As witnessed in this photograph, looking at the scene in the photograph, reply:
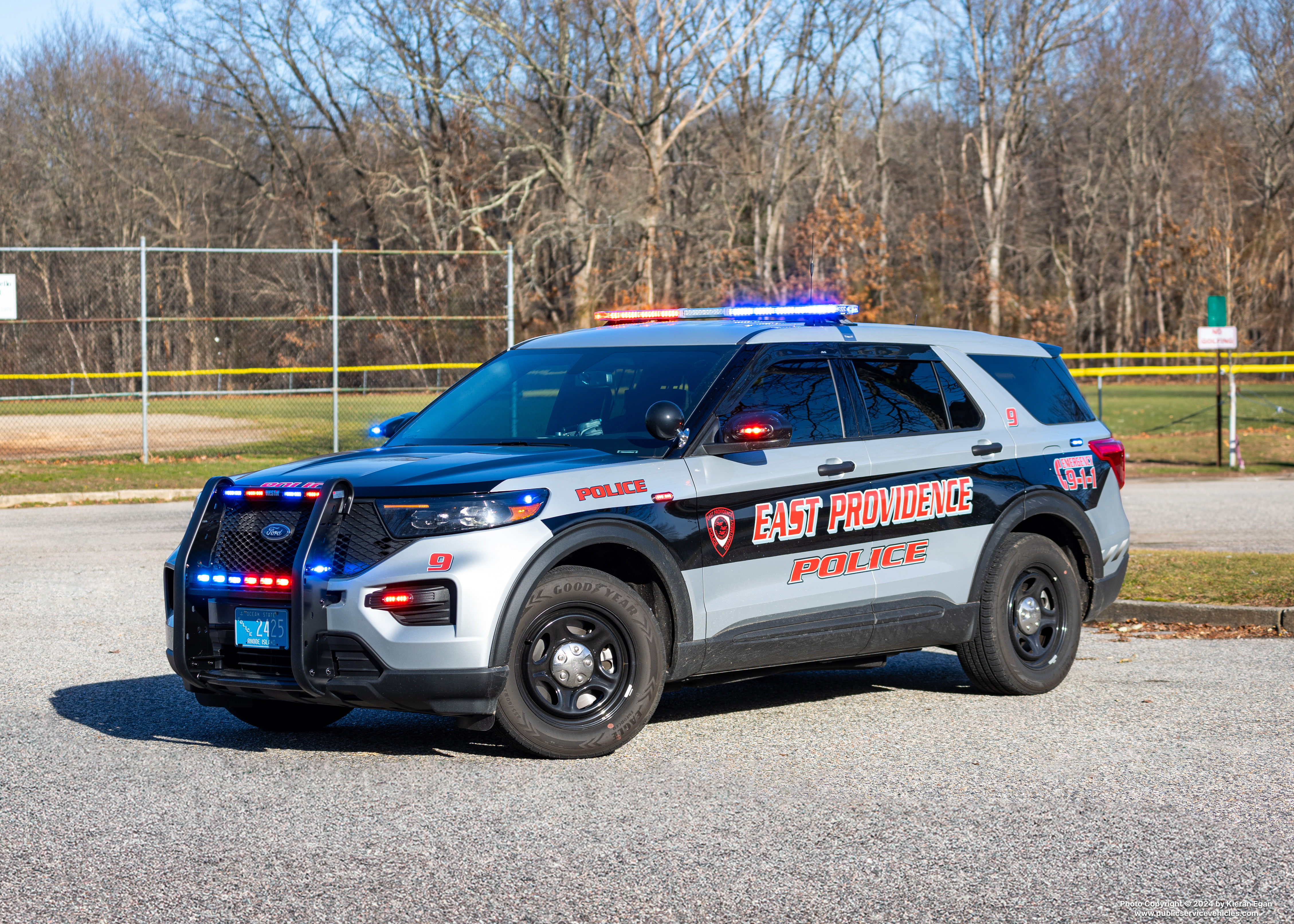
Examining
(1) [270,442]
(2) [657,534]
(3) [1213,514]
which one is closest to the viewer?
(2) [657,534]

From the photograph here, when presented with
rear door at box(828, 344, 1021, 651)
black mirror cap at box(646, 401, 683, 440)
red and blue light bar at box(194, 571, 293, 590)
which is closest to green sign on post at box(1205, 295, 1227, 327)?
rear door at box(828, 344, 1021, 651)

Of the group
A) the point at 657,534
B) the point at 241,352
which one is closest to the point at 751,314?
the point at 657,534

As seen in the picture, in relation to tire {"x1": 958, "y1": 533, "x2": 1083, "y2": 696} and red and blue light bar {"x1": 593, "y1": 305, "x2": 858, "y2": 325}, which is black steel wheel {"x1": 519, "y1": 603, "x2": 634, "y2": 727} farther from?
tire {"x1": 958, "y1": 533, "x2": 1083, "y2": 696}

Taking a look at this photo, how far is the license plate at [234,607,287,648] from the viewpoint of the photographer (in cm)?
555

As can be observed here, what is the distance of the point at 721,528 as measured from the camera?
614 centimetres

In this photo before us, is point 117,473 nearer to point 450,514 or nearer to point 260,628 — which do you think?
point 260,628

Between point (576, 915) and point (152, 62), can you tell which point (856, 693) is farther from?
point (152, 62)

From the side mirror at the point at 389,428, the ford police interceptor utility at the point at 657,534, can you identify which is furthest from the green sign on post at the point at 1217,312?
the side mirror at the point at 389,428

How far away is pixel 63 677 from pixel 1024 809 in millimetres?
5059

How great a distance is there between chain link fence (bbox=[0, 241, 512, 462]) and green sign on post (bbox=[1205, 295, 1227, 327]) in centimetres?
1145

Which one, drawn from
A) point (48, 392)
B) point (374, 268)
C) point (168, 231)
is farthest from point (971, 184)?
point (48, 392)

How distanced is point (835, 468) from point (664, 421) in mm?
951

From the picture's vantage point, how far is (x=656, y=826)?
496cm

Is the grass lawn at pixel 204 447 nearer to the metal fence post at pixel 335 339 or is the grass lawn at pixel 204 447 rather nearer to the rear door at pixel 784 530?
the metal fence post at pixel 335 339
